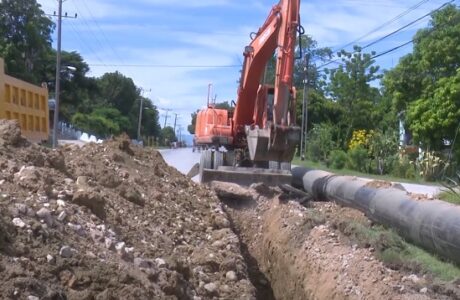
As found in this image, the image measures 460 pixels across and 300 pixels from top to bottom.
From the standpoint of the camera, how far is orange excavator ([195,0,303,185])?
15.5 meters

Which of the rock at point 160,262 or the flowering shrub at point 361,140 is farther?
the flowering shrub at point 361,140

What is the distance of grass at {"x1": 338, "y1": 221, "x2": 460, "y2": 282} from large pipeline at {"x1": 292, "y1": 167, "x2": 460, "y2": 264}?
13 cm

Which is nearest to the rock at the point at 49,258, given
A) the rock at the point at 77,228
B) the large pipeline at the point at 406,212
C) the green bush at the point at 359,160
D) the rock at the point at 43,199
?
the rock at the point at 77,228

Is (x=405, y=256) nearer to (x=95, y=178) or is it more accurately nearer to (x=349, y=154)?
(x=95, y=178)

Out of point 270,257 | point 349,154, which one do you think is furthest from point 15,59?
point 270,257

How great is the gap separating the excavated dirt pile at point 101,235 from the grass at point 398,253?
1.69 meters

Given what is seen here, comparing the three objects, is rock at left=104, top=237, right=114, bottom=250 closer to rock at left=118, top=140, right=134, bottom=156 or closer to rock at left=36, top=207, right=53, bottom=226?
rock at left=36, top=207, right=53, bottom=226

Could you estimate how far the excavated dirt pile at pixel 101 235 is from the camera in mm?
5855

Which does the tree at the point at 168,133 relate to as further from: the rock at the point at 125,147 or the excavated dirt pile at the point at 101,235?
the excavated dirt pile at the point at 101,235

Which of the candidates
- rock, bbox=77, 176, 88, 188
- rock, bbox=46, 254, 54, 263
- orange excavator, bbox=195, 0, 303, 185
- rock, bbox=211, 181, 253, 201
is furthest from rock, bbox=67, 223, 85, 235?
orange excavator, bbox=195, 0, 303, 185

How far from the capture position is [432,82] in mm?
35688

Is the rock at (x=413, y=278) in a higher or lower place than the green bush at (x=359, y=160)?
lower

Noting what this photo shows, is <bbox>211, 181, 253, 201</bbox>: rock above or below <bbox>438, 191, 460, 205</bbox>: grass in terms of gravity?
below

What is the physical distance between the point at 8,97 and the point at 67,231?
823 cm
